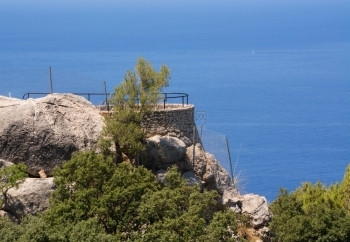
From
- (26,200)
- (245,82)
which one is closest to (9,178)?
(26,200)

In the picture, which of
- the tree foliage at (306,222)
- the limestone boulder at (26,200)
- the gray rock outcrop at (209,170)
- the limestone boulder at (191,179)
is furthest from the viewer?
the gray rock outcrop at (209,170)

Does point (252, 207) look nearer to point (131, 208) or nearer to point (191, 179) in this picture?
point (191, 179)

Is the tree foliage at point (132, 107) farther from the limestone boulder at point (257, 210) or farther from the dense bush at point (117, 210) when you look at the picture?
the limestone boulder at point (257, 210)

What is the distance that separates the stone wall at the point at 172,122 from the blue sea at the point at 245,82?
235cm

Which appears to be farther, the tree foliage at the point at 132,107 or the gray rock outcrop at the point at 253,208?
the gray rock outcrop at the point at 253,208

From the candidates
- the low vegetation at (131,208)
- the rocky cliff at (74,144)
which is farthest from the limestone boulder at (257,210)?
the low vegetation at (131,208)

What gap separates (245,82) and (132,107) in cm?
9358

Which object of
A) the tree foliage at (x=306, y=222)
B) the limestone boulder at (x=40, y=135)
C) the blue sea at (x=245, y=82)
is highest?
the limestone boulder at (x=40, y=135)

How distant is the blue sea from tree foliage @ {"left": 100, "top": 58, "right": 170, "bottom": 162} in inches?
107

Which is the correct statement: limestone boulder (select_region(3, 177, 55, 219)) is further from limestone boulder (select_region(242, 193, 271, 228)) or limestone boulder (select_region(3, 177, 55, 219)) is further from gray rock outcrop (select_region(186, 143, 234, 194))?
limestone boulder (select_region(242, 193, 271, 228))

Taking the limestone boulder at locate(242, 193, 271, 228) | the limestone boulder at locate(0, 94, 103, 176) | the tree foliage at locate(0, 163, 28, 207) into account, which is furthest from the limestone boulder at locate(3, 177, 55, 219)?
the limestone boulder at locate(242, 193, 271, 228)

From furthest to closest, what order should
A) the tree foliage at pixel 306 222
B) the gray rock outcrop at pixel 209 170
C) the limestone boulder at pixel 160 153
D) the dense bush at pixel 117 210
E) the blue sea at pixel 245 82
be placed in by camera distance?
the blue sea at pixel 245 82, the gray rock outcrop at pixel 209 170, the limestone boulder at pixel 160 153, the tree foliage at pixel 306 222, the dense bush at pixel 117 210

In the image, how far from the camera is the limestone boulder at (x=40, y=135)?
39.6 m

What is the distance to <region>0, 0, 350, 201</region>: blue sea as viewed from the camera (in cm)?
8124
